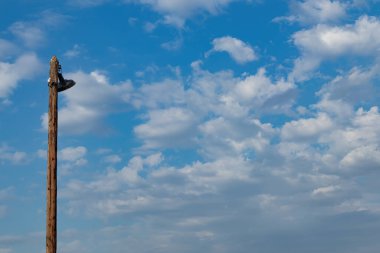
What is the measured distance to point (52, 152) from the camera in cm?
1515

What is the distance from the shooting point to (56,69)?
1611cm

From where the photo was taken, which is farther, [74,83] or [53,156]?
[74,83]

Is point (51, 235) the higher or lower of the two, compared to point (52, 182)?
lower

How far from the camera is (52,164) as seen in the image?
15.0m

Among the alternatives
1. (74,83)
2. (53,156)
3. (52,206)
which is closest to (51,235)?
(52,206)

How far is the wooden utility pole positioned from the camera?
14453 millimetres

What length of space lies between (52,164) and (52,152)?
0.37 meters

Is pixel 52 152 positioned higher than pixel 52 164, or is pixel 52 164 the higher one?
pixel 52 152

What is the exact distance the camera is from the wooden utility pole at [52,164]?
14453 millimetres

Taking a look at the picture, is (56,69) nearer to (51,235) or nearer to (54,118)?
(54,118)

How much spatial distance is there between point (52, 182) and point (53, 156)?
79 centimetres

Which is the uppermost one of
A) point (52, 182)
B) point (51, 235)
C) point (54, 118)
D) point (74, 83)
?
point (74, 83)

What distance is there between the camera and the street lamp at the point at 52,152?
47.4ft

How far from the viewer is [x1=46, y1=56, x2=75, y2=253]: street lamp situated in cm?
1446
